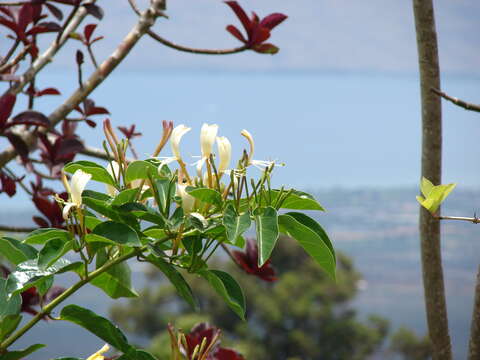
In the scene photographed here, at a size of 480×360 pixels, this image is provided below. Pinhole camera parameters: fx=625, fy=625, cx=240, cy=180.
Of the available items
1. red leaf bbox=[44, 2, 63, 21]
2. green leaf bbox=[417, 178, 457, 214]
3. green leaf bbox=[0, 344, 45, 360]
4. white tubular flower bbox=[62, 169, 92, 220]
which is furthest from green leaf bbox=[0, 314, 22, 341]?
red leaf bbox=[44, 2, 63, 21]

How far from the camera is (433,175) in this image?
2.27ft

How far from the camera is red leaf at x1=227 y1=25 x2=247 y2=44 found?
2.98 feet

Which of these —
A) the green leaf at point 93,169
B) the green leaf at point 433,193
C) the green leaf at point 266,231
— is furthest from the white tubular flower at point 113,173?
the green leaf at point 433,193

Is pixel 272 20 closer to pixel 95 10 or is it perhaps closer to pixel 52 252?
pixel 95 10

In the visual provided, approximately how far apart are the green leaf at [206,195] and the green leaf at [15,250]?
0.15 meters

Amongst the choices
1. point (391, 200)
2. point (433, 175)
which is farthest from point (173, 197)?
point (391, 200)

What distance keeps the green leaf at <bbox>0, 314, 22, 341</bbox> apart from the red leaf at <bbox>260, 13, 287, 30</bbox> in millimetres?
585

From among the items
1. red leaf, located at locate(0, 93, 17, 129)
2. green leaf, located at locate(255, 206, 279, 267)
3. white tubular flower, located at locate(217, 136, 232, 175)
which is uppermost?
red leaf, located at locate(0, 93, 17, 129)

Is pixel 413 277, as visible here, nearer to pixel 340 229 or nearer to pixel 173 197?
pixel 340 229

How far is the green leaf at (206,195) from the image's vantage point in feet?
1.23

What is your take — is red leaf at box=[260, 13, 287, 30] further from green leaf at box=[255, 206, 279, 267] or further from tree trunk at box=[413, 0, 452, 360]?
green leaf at box=[255, 206, 279, 267]

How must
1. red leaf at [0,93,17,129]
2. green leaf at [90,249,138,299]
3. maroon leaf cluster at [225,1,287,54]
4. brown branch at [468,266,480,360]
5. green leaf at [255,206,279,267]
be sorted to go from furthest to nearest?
maroon leaf cluster at [225,1,287,54] → red leaf at [0,93,17,129] → brown branch at [468,266,480,360] → green leaf at [90,249,138,299] → green leaf at [255,206,279,267]

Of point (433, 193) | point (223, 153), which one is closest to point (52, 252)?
point (223, 153)

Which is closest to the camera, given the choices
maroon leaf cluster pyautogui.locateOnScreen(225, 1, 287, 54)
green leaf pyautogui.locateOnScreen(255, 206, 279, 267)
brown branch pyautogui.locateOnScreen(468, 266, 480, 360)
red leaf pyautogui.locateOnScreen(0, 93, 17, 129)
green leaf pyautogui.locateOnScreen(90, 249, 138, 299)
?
green leaf pyautogui.locateOnScreen(255, 206, 279, 267)
